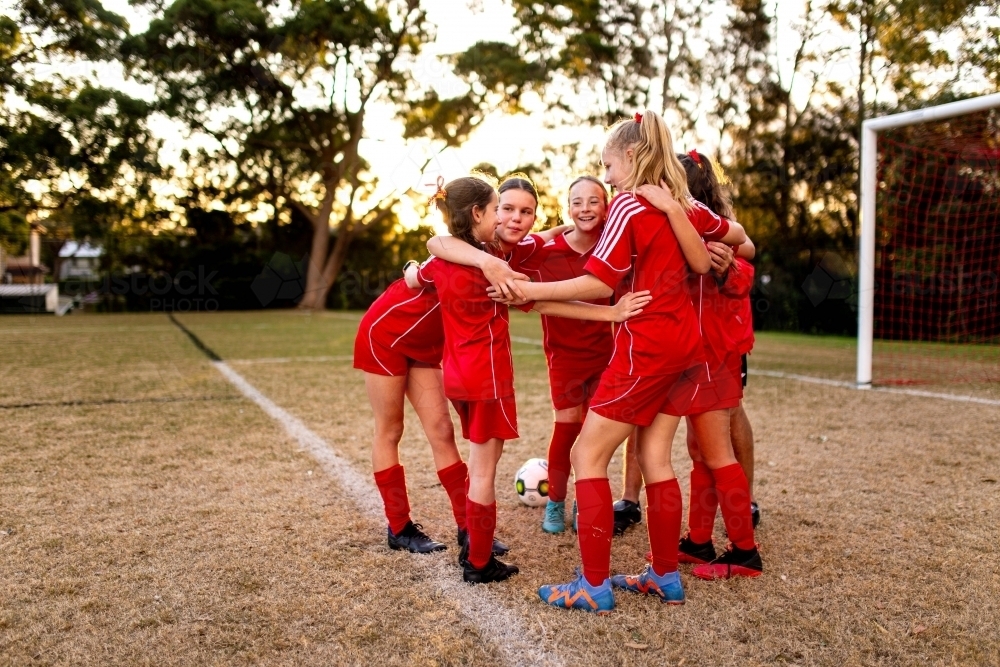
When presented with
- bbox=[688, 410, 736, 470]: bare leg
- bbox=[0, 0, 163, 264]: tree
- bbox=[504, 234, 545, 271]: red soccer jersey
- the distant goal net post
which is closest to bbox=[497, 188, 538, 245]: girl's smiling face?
bbox=[504, 234, 545, 271]: red soccer jersey

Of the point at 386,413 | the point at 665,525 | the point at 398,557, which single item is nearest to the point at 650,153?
the point at 665,525

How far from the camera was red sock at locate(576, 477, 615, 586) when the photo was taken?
2469mm

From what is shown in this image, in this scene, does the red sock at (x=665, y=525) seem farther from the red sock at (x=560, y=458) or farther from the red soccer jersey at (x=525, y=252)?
the red soccer jersey at (x=525, y=252)

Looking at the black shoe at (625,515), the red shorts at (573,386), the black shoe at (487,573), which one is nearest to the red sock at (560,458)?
the red shorts at (573,386)

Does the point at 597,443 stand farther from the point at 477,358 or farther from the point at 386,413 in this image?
the point at 386,413

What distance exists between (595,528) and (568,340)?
Result: 93 cm

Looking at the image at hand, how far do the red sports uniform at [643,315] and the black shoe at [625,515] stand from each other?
0.97 m

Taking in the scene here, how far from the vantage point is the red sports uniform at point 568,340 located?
10.2 ft

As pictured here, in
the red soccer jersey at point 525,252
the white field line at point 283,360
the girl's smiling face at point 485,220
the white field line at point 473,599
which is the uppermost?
the girl's smiling face at point 485,220

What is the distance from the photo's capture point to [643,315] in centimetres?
246

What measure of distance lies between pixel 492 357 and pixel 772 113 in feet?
74.5

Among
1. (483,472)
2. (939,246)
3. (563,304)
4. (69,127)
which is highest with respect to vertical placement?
(69,127)

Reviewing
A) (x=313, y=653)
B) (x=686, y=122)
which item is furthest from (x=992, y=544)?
(x=686, y=122)

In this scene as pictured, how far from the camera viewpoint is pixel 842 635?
7.38 feet
